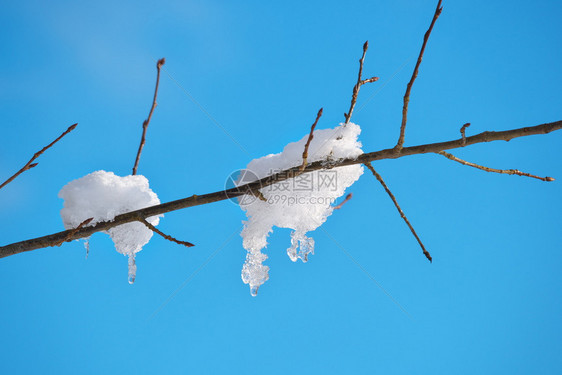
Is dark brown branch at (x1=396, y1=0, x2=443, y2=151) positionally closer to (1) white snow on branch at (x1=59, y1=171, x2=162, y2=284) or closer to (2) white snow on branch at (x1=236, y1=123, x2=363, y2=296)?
(2) white snow on branch at (x1=236, y1=123, x2=363, y2=296)

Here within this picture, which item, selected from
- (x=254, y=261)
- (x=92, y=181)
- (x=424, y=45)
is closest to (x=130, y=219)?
(x=92, y=181)

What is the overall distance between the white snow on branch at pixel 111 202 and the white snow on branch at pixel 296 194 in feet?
1.66

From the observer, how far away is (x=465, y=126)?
1144 millimetres

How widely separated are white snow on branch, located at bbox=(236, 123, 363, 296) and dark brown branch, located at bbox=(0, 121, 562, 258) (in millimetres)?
43

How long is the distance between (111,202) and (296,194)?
0.80m

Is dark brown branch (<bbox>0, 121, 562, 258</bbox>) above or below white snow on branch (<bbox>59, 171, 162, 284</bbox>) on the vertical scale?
below

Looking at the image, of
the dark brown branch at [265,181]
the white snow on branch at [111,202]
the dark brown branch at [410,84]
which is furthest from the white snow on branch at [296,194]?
the white snow on branch at [111,202]

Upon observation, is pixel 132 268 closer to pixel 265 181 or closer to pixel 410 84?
pixel 265 181

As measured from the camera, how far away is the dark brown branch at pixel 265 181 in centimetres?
111

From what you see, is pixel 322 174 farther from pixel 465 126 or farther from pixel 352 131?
pixel 465 126

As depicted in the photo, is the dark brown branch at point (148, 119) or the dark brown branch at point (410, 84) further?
the dark brown branch at point (148, 119)

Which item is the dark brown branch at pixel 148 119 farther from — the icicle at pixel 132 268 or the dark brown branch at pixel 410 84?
the dark brown branch at pixel 410 84

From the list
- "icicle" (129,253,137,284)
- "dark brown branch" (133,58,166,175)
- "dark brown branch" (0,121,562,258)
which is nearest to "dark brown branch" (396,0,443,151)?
"dark brown branch" (0,121,562,258)

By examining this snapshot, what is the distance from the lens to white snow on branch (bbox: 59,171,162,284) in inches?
57.5
